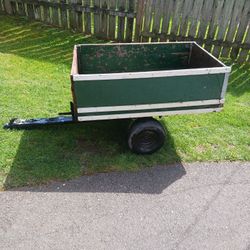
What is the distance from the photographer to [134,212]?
329 cm

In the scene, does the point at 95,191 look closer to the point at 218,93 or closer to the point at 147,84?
the point at 147,84

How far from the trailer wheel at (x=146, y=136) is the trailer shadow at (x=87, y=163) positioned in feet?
0.41

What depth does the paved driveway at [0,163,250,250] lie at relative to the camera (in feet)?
9.81

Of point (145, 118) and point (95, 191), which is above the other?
point (145, 118)

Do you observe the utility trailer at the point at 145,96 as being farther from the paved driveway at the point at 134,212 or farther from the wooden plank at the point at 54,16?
the wooden plank at the point at 54,16

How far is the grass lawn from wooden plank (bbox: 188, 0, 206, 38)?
128 cm

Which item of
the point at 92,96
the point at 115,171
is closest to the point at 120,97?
the point at 92,96

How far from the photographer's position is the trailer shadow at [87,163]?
3.56 meters

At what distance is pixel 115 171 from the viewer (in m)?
3.78

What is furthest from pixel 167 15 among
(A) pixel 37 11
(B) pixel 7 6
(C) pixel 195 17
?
(B) pixel 7 6

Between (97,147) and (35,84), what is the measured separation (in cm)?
210

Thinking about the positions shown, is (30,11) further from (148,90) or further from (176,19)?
(148,90)

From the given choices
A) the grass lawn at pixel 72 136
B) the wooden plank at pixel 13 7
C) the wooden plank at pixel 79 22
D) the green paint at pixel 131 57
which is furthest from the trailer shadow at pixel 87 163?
the wooden plank at pixel 13 7

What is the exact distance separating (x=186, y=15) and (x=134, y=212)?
483 centimetres
